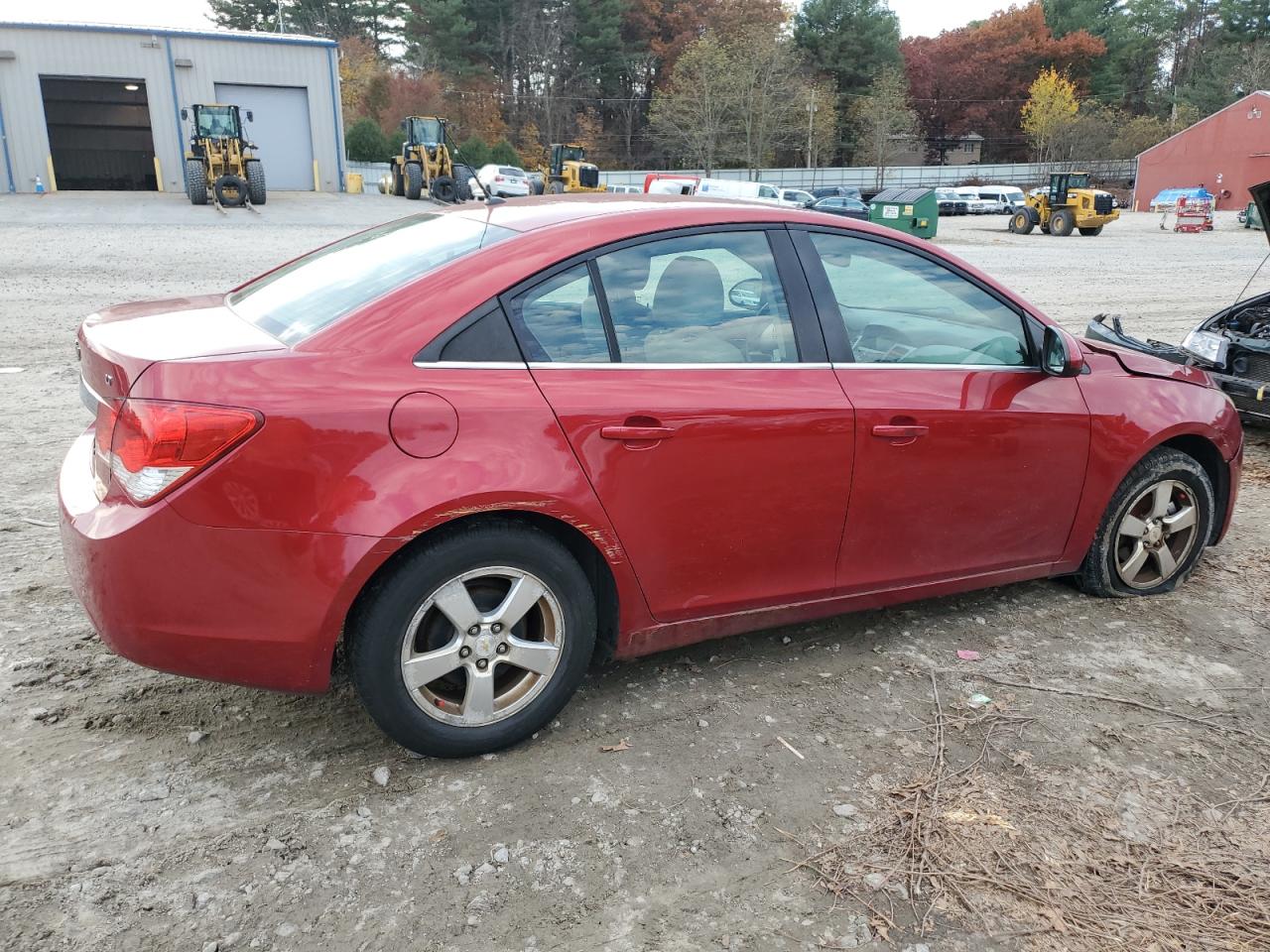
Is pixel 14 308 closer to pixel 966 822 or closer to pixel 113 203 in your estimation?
pixel 966 822

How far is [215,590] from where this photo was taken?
2.54 metres

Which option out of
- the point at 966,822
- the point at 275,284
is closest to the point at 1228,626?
the point at 966,822

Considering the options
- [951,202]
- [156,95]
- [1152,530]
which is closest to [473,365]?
Answer: [1152,530]

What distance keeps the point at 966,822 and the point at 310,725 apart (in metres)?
1.95

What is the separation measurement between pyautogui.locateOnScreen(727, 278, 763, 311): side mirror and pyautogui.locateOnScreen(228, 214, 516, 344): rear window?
0.75 m

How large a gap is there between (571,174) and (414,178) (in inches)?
224

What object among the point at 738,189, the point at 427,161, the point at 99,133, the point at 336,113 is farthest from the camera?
the point at 99,133

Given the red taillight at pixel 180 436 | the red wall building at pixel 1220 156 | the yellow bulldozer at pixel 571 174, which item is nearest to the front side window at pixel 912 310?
the red taillight at pixel 180 436

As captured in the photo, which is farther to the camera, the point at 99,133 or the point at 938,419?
the point at 99,133

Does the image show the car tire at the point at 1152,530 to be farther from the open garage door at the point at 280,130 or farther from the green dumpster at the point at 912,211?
the open garage door at the point at 280,130

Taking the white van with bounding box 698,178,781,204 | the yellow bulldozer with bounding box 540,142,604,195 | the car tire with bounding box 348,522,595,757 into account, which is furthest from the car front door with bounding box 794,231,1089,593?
the yellow bulldozer with bounding box 540,142,604,195

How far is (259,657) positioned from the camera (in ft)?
8.61

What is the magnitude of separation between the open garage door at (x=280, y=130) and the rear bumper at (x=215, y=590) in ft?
118

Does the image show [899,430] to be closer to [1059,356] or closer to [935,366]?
[935,366]
